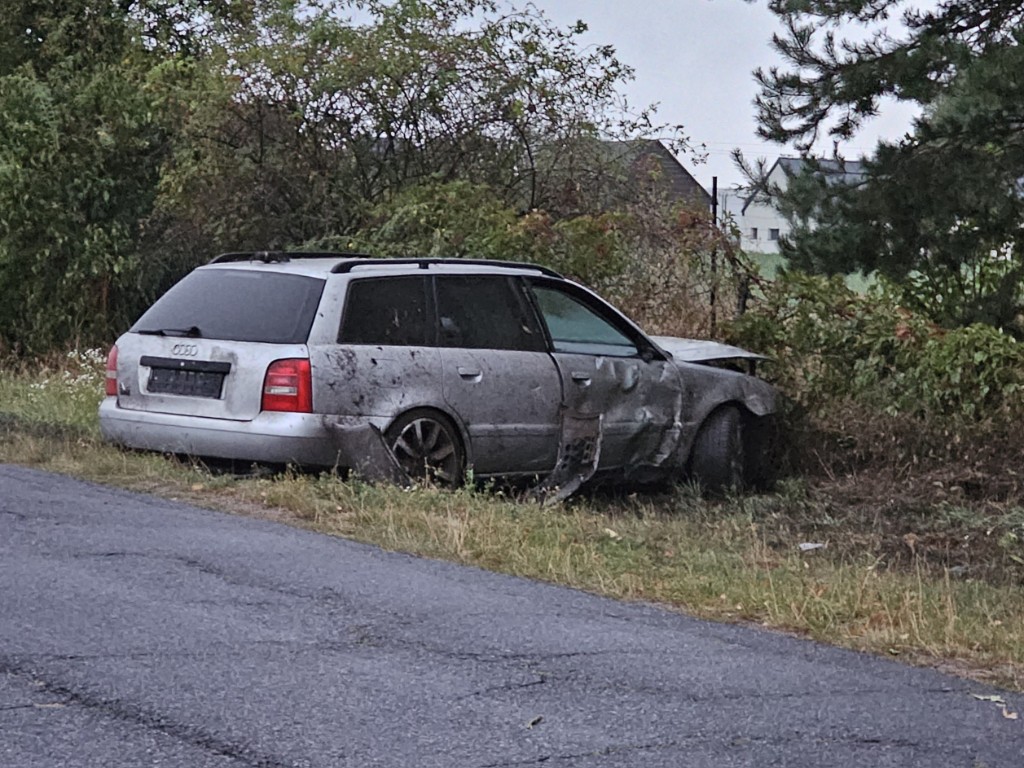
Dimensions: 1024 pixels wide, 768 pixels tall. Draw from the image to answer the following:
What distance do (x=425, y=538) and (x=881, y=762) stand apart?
404 cm

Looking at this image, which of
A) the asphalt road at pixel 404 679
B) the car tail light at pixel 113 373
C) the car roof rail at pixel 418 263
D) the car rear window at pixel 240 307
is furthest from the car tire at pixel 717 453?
the asphalt road at pixel 404 679

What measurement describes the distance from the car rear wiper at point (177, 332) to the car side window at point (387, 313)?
0.94m

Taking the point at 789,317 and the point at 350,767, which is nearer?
the point at 350,767

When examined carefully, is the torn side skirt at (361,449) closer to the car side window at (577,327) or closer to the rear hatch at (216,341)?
the rear hatch at (216,341)

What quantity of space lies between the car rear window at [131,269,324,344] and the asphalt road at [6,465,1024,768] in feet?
8.77

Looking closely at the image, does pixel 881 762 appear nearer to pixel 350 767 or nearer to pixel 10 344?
pixel 350 767

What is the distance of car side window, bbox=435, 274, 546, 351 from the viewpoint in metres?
11.1

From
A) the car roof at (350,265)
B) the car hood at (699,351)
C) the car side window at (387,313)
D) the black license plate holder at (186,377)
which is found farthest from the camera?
the car hood at (699,351)

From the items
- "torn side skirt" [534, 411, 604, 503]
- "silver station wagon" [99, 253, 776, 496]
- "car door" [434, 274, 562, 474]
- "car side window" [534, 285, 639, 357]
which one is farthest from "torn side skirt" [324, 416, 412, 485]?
"car side window" [534, 285, 639, 357]

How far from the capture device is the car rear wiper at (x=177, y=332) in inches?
423

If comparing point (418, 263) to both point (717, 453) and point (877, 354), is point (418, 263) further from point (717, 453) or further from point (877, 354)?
point (877, 354)

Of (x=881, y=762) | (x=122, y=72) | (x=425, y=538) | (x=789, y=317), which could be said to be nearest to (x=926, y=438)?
(x=789, y=317)

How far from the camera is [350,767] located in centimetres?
477

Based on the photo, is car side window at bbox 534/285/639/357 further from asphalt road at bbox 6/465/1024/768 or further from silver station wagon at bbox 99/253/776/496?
asphalt road at bbox 6/465/1024/768
